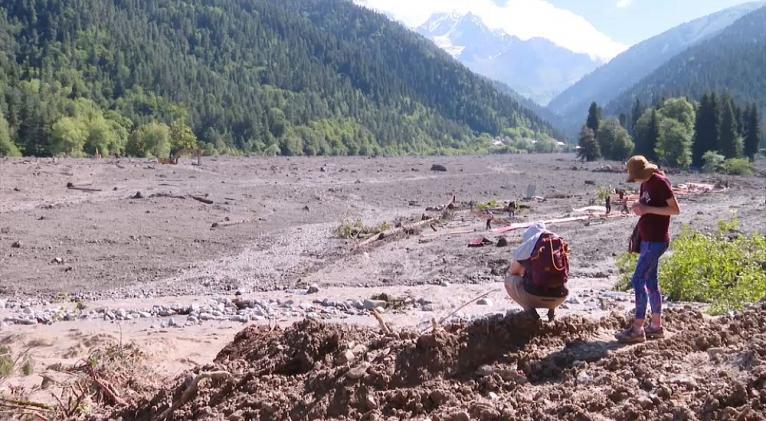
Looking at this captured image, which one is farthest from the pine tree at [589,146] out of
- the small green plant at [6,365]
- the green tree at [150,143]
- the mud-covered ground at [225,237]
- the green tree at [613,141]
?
the small green plant at [6,365]

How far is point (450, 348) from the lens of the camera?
6.45 metres

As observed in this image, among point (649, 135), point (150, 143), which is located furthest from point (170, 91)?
point (649, 135)

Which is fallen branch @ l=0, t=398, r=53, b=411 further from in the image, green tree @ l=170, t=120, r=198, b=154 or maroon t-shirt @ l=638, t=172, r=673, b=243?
green tree @ l=170, t=120, r=198, b=154

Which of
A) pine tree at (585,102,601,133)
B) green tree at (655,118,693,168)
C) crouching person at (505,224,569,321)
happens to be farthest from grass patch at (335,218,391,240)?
pine tree at (585,102,601,133)

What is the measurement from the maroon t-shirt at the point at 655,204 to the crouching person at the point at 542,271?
0.87 metres

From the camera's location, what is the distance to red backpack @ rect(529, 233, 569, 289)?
691 centimetres

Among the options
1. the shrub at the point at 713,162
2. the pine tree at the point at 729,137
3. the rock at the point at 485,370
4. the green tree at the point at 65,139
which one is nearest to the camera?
the rock at the point at 485,370

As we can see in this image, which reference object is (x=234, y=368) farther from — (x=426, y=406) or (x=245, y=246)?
(x=245, y=246)

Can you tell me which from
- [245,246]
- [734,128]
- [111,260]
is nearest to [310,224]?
[245,246]

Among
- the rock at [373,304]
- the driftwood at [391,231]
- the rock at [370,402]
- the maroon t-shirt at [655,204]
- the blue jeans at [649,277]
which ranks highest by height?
the maroon t-shirt at [655,204]

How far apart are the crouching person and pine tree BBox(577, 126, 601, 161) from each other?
98139mm

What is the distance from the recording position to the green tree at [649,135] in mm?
83188

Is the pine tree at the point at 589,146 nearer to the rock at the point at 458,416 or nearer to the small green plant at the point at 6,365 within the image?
the small green plant at the point at 6,365

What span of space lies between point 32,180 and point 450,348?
38901 millimetres
